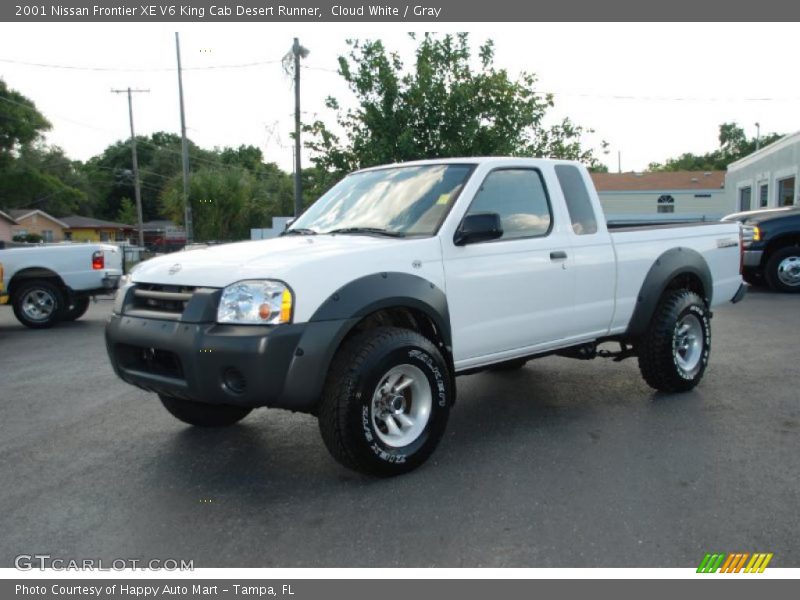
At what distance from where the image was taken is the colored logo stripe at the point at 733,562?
3107mm

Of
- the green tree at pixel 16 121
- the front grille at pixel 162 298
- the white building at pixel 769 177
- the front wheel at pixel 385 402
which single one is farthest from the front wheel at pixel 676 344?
the green tree at pixel 16 121

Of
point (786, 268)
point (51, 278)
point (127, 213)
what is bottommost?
point (786, 268)

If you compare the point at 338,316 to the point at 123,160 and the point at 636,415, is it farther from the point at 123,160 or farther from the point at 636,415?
the point at 123,160

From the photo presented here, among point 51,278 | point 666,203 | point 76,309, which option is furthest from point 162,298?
point 666,203

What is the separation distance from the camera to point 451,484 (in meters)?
4.09

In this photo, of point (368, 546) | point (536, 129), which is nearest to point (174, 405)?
point (368, 546)

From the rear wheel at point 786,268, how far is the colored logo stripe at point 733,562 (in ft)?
39.2

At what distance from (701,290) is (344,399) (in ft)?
12.8

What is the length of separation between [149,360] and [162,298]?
359mm

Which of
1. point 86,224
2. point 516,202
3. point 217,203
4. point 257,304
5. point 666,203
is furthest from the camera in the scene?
point 86,224

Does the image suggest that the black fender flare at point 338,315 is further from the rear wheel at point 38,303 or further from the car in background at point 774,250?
the car in background at point 774,250

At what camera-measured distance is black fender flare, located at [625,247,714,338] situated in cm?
579

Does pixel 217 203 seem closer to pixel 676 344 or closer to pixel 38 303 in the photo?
pixel 38 303

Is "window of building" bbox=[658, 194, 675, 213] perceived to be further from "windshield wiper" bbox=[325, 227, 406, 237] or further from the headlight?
the headlight
